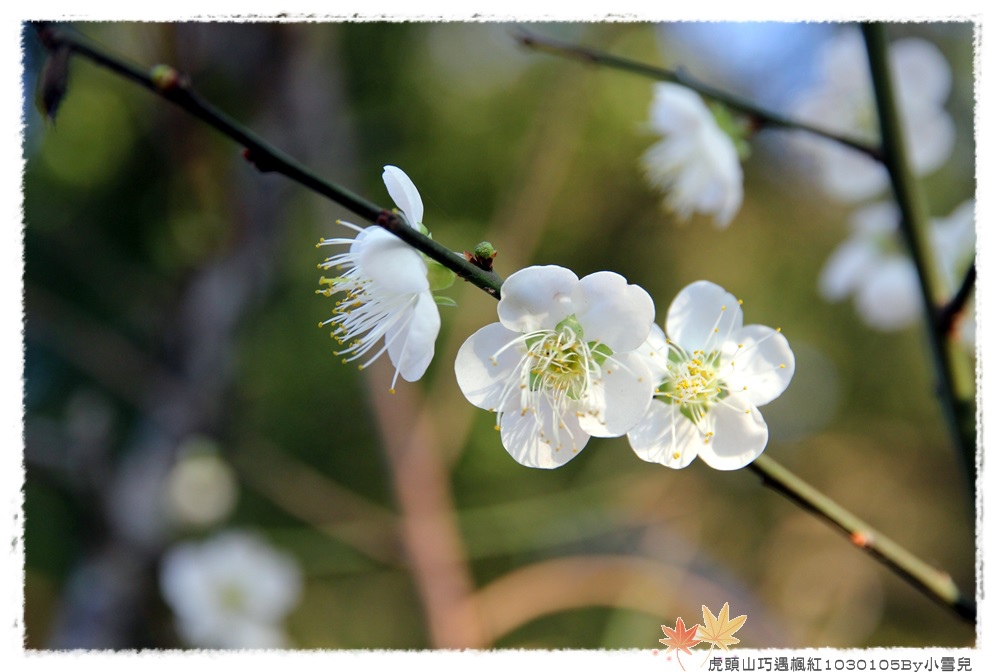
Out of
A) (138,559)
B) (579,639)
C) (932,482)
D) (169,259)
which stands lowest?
(138,559)

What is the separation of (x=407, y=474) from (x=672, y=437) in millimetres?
1379

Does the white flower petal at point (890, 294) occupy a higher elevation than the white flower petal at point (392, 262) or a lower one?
higher

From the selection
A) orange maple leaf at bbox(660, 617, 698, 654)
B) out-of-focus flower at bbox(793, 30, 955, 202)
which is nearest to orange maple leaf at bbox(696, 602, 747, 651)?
orange maple leaf at bbox(660, 617, 698, 654)

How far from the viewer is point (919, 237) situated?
29.2 inches

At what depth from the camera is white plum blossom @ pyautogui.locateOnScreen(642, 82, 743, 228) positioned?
89cm

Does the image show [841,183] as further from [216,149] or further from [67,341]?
[67,341]

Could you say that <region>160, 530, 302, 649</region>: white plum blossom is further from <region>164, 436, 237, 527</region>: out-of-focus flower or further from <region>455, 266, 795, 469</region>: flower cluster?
<region>455, 266, 795, 469</region>: flower cluster

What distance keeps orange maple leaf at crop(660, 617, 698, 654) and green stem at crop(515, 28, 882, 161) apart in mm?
494

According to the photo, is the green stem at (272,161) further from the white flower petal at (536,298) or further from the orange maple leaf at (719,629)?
the orange maple leaf at (719,629)

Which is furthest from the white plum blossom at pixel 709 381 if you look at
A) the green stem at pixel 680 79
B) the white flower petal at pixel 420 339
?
the green stem at pixel 680 79

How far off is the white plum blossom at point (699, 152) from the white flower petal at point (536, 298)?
445 mm

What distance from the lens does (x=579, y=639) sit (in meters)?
2.41

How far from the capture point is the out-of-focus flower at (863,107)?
99 cm

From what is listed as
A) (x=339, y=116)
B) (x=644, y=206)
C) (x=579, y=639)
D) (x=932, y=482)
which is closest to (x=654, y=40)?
(x=644, y=206)
